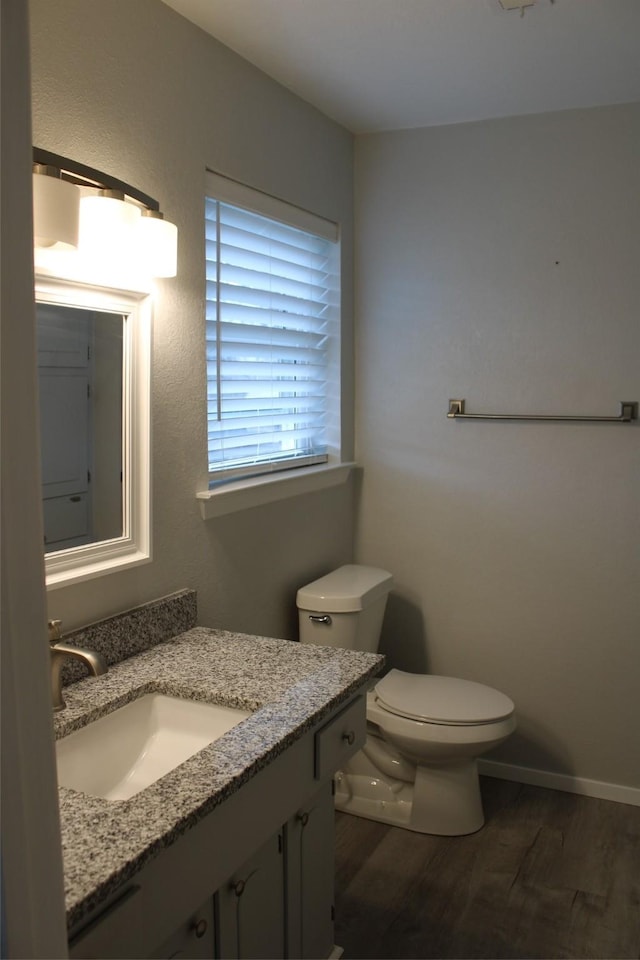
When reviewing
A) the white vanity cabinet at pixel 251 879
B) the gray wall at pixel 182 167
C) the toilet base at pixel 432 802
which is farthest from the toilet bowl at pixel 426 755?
the white vanity cabinet at pixel 251 879

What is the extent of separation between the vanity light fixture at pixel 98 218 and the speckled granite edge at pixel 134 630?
2.59 ft

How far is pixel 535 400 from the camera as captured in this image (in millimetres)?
2969

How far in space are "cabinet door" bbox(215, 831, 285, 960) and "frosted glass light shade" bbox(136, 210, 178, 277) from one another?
125cm

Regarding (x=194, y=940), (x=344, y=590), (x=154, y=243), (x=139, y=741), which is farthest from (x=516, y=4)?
(x=194, y=940)

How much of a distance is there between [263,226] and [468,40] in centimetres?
78

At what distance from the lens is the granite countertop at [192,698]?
1140 millimetres

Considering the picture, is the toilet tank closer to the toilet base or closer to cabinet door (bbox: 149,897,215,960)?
the toilet base

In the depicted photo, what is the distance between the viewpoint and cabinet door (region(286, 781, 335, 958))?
1798 millimetres

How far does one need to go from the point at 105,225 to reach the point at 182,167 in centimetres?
50

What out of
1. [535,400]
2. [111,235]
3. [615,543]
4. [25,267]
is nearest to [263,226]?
[111,235]

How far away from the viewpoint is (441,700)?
272 cm

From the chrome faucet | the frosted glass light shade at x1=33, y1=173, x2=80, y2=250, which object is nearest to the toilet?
the chrome faucet

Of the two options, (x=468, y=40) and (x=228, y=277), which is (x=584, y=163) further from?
(x=228, y=277)

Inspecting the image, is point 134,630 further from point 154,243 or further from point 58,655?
point 154,243
